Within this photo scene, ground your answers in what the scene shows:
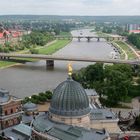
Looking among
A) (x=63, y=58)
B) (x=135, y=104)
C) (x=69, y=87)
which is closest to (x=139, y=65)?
(x=63, y=58)

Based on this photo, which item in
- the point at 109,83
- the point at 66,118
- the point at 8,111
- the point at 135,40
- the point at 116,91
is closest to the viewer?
the point at 66,118

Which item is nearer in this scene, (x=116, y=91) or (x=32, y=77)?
(x=116, y=91)

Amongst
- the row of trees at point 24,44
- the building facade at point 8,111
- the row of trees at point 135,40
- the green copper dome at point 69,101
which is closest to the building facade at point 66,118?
the green copper dome at point 69,101

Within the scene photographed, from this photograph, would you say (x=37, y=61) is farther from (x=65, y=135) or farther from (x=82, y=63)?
(x=65, y=135)

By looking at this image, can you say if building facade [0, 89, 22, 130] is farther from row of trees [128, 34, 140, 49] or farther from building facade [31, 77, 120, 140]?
row of trees [128, 34, 140, 49]

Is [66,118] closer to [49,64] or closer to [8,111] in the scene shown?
[8,111]

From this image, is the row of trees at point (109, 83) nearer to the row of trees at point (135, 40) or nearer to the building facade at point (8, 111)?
the building facade at point (8, 111)

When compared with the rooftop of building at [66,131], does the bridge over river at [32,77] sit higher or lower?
lower

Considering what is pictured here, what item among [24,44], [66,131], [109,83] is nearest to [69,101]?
[66,131]

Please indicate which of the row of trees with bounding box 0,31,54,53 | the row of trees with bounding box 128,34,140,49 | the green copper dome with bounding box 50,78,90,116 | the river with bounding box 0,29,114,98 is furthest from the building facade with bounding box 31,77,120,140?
the row of trees with bounding box 128,34,140,49
